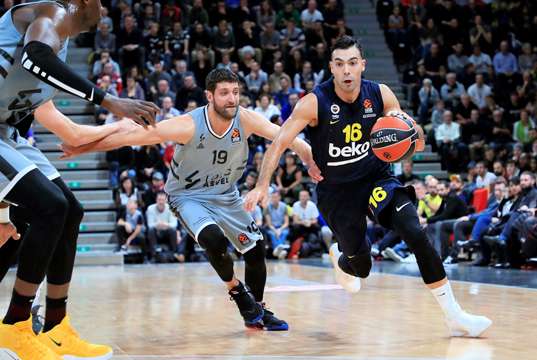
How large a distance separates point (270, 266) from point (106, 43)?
6.95 metres

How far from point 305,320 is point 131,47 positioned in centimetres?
1165

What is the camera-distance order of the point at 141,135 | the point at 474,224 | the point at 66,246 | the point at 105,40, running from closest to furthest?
the point at 66,246 → the point at 141,135 → the point at 474,224 → the point at 105,40

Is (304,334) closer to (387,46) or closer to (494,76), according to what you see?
(494,76)

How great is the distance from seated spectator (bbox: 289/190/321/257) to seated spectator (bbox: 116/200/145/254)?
2.69 m

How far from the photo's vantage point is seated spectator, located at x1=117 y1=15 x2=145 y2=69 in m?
17.2

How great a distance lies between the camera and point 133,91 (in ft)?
52.4

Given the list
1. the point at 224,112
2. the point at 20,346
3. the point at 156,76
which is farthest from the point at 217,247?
the point at 156,76

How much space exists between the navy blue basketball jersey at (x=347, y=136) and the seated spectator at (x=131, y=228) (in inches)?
353

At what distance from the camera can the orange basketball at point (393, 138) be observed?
5.62 m

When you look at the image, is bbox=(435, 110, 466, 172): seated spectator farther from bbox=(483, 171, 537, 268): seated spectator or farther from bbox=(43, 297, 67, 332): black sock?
bbox=(43, 297, 67, 332): black sock

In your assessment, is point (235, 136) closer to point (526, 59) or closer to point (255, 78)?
point (255, 78)

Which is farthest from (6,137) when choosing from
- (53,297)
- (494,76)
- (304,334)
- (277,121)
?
(494,76)

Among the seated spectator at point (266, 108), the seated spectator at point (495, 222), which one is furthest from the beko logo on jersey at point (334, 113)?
the seated spectator at point (266, 108)

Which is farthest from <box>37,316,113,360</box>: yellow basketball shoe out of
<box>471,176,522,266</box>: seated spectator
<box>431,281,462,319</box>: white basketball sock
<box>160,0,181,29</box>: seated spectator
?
<box>160,0,181,29</box>: seated spectator
